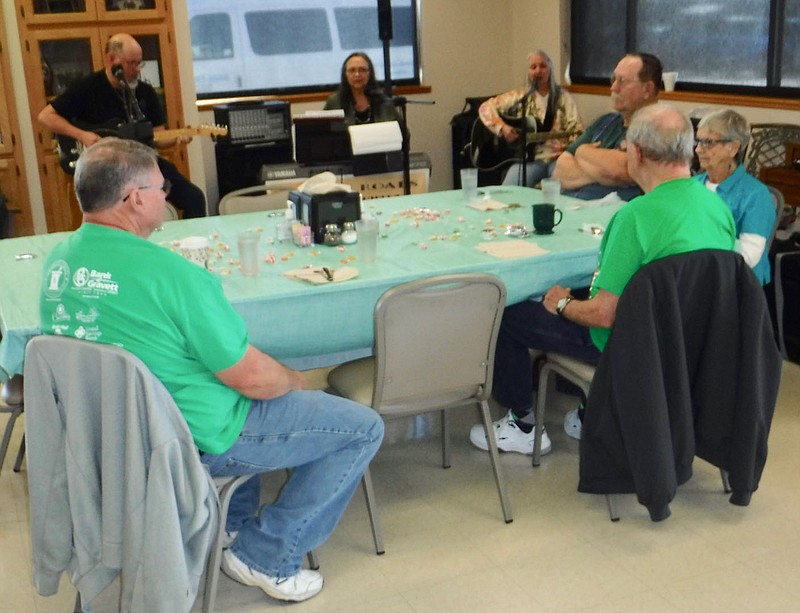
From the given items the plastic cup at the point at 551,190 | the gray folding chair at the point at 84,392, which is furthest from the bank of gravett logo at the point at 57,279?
the plastic cup at the point at 551,190

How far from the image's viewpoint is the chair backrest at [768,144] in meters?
4.93

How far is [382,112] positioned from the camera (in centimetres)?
555

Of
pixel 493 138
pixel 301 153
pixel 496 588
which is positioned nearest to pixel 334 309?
pixel 496 588

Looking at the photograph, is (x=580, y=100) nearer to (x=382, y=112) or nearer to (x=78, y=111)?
(x=382, y=112)

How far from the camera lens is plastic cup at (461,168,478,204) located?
3783mm

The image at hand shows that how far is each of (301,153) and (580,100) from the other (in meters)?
2.54

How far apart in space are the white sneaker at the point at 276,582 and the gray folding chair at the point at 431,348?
25 centimetres

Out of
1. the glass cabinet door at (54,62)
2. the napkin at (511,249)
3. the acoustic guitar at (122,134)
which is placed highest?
the glass cabinet door at (54,62)

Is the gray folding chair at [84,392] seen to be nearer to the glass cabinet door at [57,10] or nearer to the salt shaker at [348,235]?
the salt shaker at [348,235]

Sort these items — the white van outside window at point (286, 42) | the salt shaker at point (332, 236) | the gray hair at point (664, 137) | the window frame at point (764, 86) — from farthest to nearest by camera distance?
the white van outside window at point (286, 42), the window frame at point (764, 86), the salt shaker at point (332, 236), the gray hair at point (664, 137)

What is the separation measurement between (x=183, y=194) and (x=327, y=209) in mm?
2162

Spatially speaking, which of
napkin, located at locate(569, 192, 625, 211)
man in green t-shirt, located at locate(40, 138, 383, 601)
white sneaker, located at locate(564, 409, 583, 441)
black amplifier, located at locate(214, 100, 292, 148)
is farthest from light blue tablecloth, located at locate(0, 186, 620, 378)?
black amplifier, located at locate(214, 100, 292, 148)

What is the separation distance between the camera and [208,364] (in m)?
2.06

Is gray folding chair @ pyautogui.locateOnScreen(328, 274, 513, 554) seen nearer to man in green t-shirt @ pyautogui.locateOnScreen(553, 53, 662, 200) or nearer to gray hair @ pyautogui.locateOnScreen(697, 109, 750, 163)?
gray hair @ pyautogui.locateOnScreen(697, 109, 750, 163)
